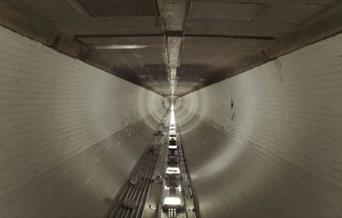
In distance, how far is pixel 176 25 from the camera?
3.95m

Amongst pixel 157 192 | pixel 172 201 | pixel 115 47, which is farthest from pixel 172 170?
pixel 115 47

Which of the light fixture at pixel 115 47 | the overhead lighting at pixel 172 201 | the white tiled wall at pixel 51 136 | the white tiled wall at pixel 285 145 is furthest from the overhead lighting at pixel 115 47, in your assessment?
the overhead lighting at pixel 172 201

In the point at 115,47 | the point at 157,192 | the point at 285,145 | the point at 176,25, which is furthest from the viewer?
the point at 157,192

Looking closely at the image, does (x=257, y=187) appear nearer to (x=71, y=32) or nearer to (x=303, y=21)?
(x=303, y=21)

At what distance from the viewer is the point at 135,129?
12953mm

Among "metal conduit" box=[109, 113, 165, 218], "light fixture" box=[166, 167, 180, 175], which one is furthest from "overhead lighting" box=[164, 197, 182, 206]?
"light fixture" box=[166, 167, 180, 175]

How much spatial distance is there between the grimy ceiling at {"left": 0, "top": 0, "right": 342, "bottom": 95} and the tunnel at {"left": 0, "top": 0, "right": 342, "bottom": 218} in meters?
0.02

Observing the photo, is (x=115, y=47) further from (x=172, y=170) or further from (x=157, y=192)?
(x=172, y=170)

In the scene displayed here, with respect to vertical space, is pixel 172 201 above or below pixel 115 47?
below

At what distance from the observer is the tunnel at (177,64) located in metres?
3.02

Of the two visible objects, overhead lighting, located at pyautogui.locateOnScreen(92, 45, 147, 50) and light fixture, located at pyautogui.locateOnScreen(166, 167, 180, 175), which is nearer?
overhead lighting, located at pyautogui.locateOnScreen(92, 45, 147, 50)

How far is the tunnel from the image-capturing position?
302 cm

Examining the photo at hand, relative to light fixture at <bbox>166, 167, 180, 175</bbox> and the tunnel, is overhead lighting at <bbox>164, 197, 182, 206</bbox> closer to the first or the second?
the tunnel

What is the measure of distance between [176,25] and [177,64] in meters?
3.83
